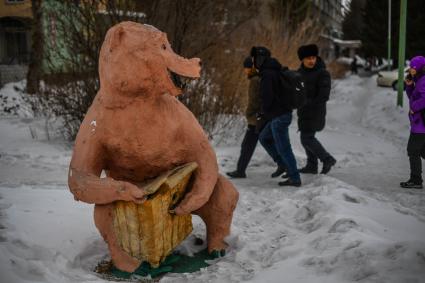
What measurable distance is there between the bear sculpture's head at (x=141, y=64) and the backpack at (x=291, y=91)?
9.36 feet

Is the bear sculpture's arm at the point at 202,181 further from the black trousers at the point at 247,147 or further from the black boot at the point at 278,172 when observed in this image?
the black boot at the point at 278,172

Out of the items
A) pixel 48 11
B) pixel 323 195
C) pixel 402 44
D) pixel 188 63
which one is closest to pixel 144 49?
pixel 188 63

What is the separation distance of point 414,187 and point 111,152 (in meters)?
4.14

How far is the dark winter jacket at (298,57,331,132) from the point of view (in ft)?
19.6

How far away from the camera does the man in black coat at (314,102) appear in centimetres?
597

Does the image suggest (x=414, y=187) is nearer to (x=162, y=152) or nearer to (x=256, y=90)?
(x=256, y=90)

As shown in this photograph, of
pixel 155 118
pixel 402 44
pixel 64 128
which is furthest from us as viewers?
pixel 402 44

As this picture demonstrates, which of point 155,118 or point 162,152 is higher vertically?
point 155,118

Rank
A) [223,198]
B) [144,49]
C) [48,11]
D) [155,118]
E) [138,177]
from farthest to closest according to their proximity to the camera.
Result: 1. [48,11]
2. [223,198]
3. [138,177]
4. [155,118]
5. [144,49]

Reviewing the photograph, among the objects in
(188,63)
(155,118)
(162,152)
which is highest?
(188,63)

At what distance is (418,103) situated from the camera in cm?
529

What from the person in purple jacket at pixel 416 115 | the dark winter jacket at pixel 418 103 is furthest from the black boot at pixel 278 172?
the dark winter jacket at pixel 418 103

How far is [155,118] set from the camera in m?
2.90

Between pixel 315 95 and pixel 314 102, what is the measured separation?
10cm
